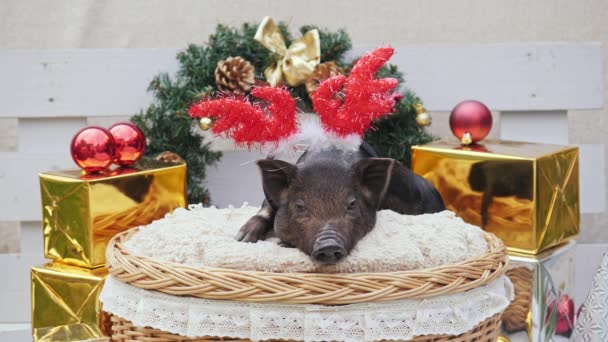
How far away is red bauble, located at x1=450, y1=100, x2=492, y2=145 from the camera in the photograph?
59.2 inches

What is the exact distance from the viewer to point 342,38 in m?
1.71

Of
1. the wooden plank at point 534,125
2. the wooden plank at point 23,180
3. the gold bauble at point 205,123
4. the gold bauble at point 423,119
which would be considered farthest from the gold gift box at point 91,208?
the wooden plank at point 534,125

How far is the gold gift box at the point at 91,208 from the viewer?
1267 mm

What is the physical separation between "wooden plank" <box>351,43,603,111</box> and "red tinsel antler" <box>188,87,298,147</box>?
2.77ft

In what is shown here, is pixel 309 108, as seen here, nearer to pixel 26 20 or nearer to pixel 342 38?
pixel 342 38

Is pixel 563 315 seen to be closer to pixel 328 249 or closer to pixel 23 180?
pixel 328 249

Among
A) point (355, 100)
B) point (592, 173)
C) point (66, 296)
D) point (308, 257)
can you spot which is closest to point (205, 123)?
point (66, 296)

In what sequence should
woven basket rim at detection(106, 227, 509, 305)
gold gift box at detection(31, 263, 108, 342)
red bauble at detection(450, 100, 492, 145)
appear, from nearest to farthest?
woven basket rim at detection(106, 227, 509, 305)
gold gift box at detection(31, 263, 108, 342)
red bauble at detection(450, 100, 492, 145)

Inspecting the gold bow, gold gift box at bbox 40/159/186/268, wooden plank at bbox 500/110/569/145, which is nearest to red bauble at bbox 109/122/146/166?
gold gift box at bbox 40/159/186/268

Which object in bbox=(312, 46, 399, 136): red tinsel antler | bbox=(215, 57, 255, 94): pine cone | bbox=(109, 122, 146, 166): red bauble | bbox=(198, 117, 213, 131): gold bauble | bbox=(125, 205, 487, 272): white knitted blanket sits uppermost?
bbox=(215, 57, 255, 94): pine cone

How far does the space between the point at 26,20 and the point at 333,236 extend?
4.70 ft

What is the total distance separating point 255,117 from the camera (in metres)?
1.04

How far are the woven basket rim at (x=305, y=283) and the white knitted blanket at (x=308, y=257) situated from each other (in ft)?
0.09

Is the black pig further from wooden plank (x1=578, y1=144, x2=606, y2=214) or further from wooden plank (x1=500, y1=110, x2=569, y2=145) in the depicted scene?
wooden plank (x1=578, y1=144, x2=606, y2=214)
